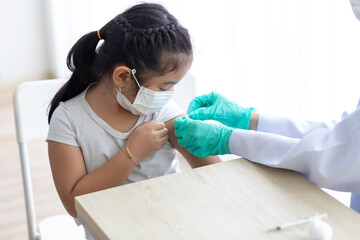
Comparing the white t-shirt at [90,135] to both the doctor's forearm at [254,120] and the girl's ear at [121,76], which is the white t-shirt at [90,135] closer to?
the girl's ear at [121,76]

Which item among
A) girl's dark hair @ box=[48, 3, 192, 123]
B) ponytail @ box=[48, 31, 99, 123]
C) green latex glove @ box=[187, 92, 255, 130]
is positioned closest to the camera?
girl's dark hair @ box=[48, 3, 192, 123]

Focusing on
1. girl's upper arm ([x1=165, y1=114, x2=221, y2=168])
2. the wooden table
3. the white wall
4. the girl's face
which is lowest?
the white wall

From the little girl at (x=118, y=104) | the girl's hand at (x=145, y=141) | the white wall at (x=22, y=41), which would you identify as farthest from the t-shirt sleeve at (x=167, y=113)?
the white wall at (x=22, y=41)

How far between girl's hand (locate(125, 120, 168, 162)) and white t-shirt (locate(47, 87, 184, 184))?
7cm

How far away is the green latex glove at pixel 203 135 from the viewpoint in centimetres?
147

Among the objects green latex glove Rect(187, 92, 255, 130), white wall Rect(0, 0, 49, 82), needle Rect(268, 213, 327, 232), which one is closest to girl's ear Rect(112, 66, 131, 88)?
green latex glove Rect(187, 92, 255, 130)

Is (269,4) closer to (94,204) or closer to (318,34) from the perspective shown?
(318,34)

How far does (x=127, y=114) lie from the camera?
5.29ft

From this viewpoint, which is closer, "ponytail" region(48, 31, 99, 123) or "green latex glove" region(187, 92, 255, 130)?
"ponytail" region(48, 31, 99, 123)

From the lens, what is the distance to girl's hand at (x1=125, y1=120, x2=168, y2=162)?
59.3 inches

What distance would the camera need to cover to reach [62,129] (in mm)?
1533

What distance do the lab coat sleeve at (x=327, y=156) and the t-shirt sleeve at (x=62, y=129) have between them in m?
0.55

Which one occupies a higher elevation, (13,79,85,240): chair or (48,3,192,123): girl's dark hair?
(48,3,192,123): girl's dark hair

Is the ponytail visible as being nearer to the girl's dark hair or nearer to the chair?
the girl's dark hair
